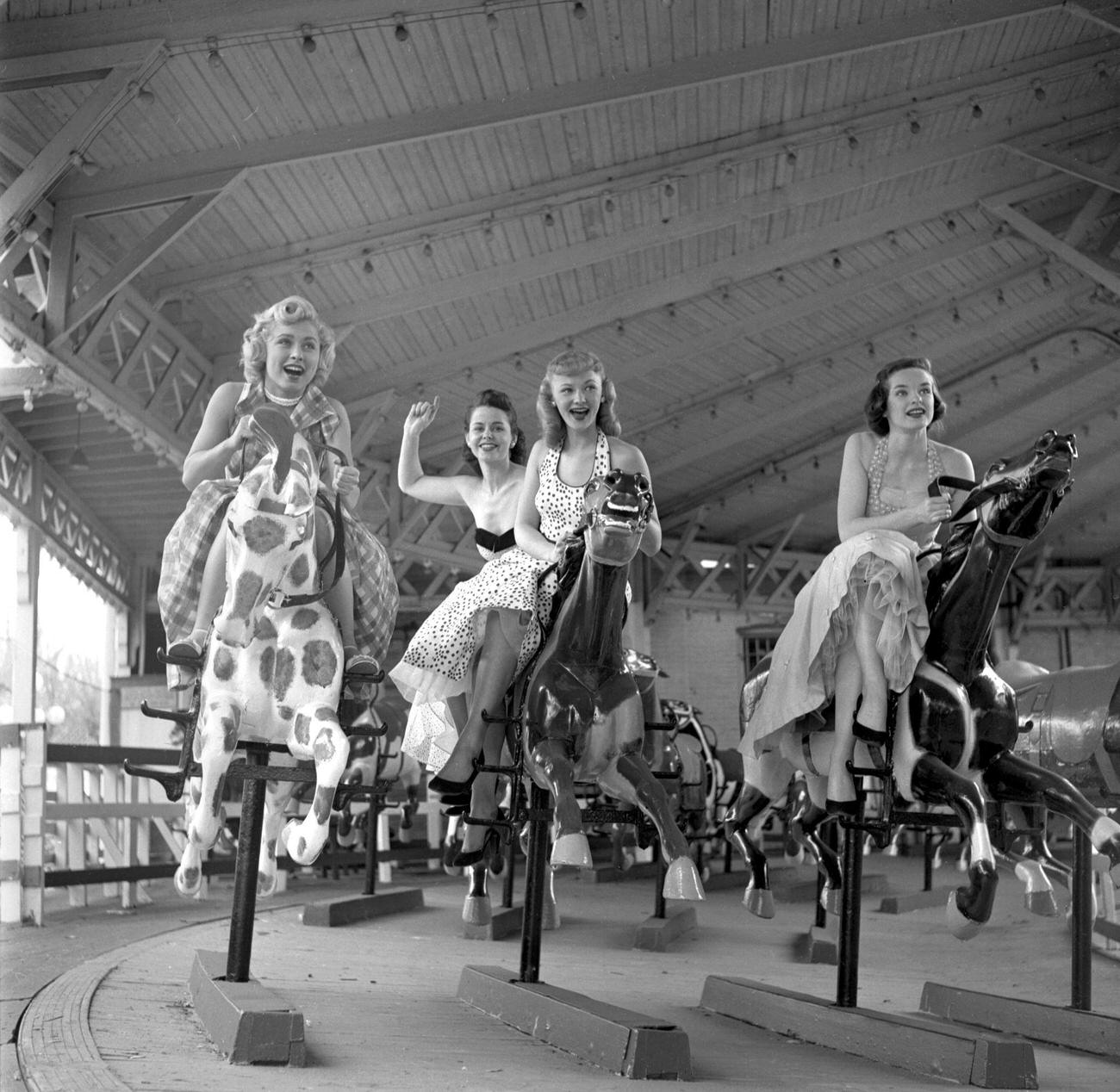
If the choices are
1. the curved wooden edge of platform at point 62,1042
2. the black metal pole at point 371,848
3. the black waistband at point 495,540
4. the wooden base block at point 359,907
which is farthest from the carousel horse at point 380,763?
the curved wooden edge of platform at point 62,1042

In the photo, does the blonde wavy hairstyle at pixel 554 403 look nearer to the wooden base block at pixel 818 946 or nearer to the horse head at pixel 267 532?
the horse head at pixel 267 532

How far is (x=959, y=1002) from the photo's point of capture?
5.09 metres

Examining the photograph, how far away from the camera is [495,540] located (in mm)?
5781

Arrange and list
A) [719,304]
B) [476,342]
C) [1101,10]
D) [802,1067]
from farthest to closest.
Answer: [719,304], [476,342], [1101,10], [802,1067]

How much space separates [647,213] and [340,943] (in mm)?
7338

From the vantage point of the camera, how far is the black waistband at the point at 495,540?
18.8 ft

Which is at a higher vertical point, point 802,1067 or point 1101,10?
point 1101,10

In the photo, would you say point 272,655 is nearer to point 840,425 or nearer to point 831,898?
point 831,898

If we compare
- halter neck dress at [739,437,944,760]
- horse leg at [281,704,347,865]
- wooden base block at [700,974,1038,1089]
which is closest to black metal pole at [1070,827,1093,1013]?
wooden base block at [700,974,1038,1089]

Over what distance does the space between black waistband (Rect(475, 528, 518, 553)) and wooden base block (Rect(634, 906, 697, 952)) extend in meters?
2.62

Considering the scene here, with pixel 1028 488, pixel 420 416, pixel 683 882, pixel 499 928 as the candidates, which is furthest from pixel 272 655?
pixel 499 928

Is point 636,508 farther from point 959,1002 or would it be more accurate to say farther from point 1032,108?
point 1032,108

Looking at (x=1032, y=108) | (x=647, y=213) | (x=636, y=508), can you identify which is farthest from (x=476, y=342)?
(x=636, y=508)

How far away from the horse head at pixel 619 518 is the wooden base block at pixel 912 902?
6.37 metres
